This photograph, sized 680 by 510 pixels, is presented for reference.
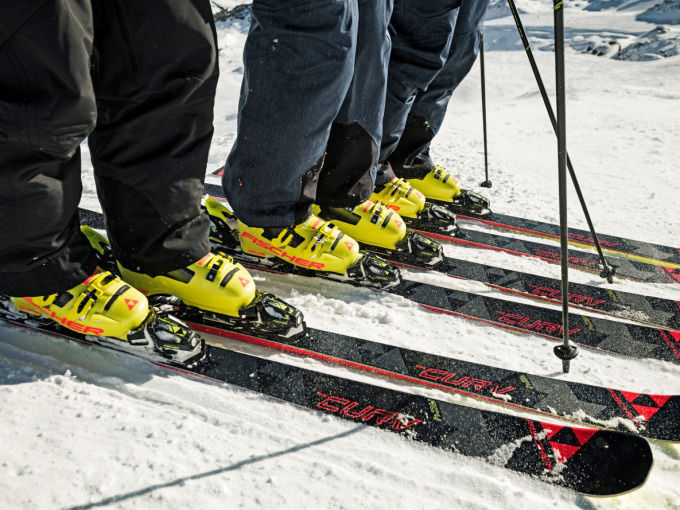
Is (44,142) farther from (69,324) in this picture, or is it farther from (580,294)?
(580,294)

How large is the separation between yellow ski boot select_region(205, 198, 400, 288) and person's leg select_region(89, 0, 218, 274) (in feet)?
1.15

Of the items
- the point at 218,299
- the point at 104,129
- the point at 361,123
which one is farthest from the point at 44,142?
the point at 361,123

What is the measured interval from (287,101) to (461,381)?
0.96 meters

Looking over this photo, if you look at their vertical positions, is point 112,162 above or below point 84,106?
below

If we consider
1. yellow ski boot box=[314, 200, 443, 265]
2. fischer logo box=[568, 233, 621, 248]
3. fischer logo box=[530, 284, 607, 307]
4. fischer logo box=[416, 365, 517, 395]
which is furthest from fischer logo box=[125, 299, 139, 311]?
fischer logo box=[568, 233, 621, 248]

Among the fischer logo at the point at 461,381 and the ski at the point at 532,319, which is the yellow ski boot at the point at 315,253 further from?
the fischer logo at the point at 461,381

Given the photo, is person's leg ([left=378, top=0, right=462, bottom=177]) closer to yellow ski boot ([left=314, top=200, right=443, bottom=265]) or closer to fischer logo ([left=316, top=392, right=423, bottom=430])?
yellow ski boot ([left=314, top=200, right=443, bottom=265])

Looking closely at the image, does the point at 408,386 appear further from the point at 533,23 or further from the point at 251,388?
the point at 533,23

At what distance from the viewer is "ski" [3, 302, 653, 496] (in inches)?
40.4

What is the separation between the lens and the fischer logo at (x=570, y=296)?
5.91ft

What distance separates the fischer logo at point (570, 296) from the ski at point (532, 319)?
13cm

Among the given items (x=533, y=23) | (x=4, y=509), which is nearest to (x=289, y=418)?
(x=4, y=509)

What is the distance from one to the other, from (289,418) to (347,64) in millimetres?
1025

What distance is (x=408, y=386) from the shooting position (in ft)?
4.17
